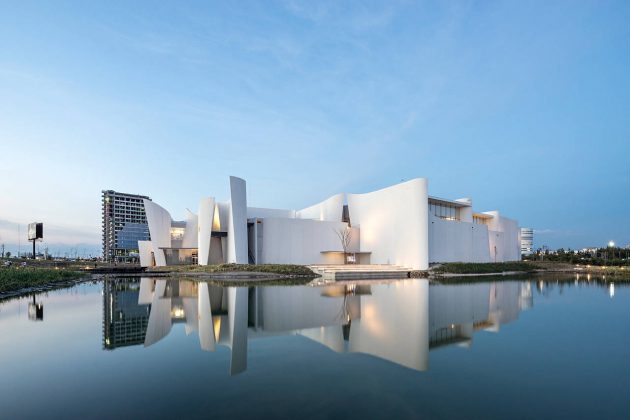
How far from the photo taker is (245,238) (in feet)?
113

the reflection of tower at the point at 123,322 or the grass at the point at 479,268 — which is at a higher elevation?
the reflection of tower at the point at 123,322

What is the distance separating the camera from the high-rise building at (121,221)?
98.2 meters

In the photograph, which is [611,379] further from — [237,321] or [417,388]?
[237,321]

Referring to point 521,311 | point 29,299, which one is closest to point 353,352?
point 521,311

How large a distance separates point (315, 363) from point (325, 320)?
3.73m

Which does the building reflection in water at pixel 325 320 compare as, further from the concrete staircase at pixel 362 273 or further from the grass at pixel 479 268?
the grass at pixel 479 268

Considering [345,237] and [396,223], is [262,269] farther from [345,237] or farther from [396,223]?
[396,223]

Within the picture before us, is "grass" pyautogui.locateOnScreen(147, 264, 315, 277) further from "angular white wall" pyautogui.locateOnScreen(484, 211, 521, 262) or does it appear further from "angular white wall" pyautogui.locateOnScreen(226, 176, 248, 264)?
"angular white wall" pyautogui.locateOnScreen(484, 211, 521, 262)

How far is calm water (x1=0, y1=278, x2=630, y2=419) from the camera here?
4289 millimetres

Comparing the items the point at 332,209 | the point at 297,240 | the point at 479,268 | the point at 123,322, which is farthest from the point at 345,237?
the point at 123,322

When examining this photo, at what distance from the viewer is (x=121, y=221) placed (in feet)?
353

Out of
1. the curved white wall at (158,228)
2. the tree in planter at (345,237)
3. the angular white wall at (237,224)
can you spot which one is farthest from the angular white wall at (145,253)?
the tree in planter at (345,237)

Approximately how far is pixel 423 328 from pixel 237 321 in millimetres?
4948

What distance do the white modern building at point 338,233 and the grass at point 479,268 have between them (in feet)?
5.89
